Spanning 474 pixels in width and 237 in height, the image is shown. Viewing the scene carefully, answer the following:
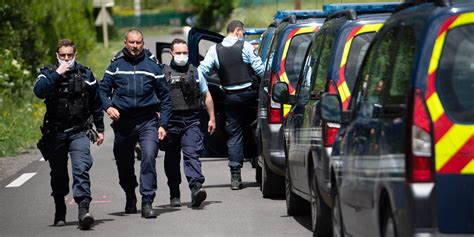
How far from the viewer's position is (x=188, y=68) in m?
13.7

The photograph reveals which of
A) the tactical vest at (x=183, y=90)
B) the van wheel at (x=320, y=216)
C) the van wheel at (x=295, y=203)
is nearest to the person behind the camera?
Result: the van wheel at (x=320, y=216)

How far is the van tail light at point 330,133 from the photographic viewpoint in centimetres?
998

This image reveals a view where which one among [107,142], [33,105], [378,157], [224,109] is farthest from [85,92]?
[33,105]

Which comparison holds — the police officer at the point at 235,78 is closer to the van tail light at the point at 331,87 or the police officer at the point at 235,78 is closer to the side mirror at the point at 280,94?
the side mirror at the point at 280,94

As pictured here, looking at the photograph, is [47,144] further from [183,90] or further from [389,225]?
[389,225]

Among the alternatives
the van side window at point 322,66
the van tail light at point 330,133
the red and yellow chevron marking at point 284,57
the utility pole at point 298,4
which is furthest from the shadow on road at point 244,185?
the utility pole at point 298,4

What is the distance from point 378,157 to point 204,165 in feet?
35.8

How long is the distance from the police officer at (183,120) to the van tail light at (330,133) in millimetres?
3584

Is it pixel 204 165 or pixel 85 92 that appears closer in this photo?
pixel 85 92

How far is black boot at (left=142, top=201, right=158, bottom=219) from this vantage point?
496 inches

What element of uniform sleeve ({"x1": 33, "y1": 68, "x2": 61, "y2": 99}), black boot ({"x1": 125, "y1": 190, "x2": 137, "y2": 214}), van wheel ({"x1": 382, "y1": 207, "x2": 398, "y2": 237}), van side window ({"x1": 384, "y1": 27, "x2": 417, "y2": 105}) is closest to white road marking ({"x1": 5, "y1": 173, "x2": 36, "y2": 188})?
black boot ({"x1": 125, "y1": 190, "x2": 137, "y2": 214})

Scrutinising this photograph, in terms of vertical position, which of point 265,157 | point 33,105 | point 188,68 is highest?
point 188,68

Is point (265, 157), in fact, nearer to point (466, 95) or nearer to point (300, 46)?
point (300, 46)

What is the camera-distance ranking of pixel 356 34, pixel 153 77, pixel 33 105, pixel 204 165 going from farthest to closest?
pixel 33 105 → pixel 204 165 → pixel 153 77 → pixel 356 34
